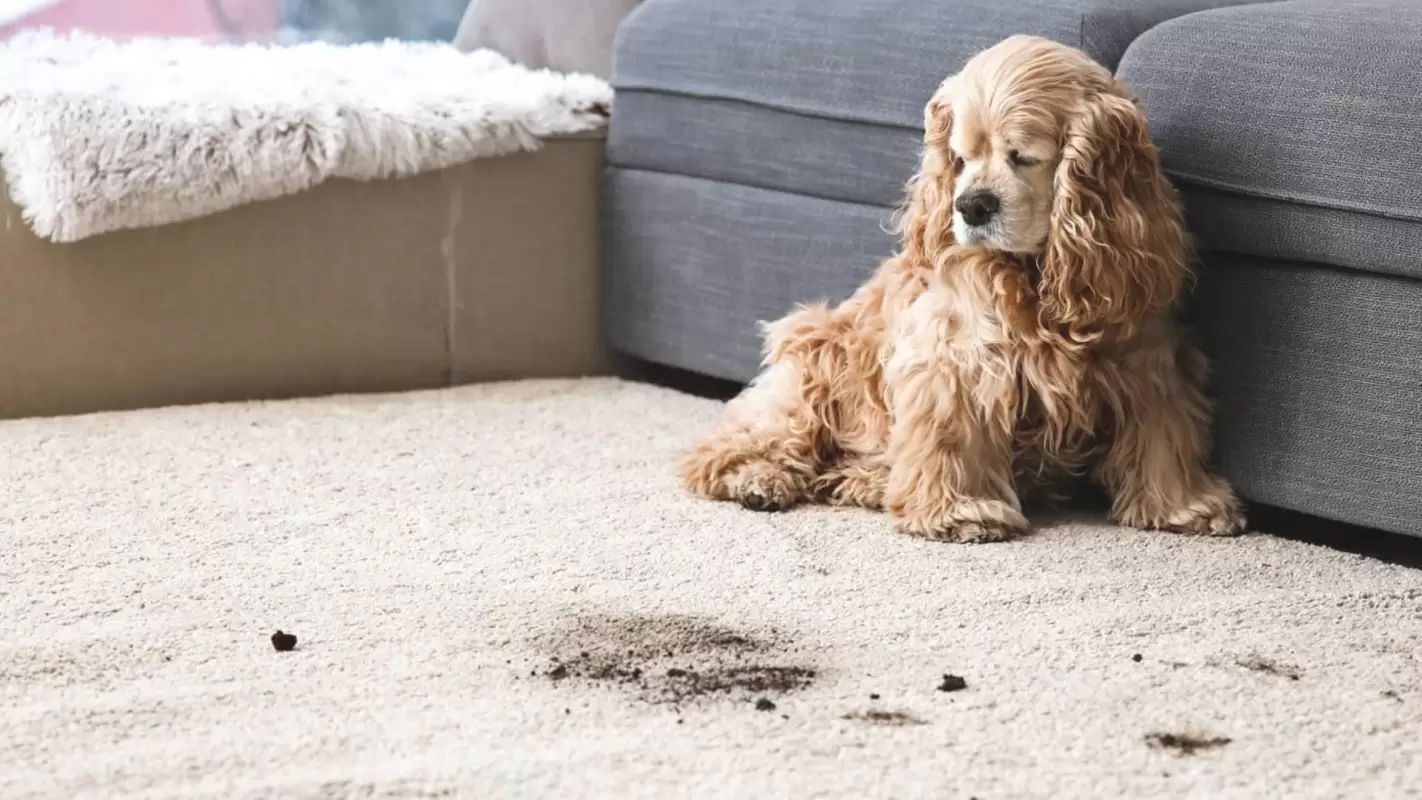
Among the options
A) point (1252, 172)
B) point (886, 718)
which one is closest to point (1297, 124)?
point (1252, 172)

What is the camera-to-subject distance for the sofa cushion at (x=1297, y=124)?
197 centimetres

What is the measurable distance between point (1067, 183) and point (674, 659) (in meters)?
0.76

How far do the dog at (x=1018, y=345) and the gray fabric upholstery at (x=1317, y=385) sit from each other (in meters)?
0.05

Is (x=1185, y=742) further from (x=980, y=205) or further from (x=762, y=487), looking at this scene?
(x=762, y=487)

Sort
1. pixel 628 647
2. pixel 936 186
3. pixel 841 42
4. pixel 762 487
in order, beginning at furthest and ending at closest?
1. pixel 841 42
2. pixel 762 487
3. pixel 936 186
4. pixel 628 647

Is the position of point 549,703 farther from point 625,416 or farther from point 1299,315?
point 625,416

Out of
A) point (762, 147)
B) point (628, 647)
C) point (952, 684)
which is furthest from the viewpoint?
point (762, 147)

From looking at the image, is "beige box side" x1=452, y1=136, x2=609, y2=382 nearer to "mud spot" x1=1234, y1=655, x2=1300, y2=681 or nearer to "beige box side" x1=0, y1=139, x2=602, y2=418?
"beige box side" x1=0, y1=139, x2=602, y2=418

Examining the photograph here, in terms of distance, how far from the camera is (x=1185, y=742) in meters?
1.48

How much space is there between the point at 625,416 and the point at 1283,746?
1539mm

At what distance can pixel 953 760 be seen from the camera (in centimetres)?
143

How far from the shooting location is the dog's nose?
204 centimetres

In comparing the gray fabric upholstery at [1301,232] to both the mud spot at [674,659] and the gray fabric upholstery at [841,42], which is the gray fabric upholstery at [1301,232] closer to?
the gray fabric upholstery at [841,42]

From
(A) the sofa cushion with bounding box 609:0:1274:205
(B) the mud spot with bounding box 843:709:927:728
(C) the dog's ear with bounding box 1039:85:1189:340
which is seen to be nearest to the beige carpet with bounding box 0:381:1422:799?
(B) the mud spot with bounding box 843:709:927:728
